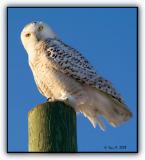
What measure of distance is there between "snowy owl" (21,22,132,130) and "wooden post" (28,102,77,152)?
1320 mm

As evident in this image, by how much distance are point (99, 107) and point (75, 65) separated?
0.61 m

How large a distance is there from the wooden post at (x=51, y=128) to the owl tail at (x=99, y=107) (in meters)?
1.57

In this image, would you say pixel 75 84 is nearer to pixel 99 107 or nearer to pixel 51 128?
pixel 99 107

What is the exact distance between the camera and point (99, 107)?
7371 mm

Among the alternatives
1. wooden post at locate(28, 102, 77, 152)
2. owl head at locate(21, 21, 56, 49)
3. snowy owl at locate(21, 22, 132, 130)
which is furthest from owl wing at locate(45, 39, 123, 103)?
wooden post at locate(28, 102, 77, 152)

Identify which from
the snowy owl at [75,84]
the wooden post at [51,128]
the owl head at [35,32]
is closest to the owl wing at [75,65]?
the snowy owl at [75,84]

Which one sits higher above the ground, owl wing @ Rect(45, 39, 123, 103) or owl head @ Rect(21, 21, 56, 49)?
owl head @ Rect(21, 21, 56, 49)

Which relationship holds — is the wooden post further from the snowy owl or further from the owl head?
the owl head

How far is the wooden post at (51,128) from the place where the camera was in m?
5.37

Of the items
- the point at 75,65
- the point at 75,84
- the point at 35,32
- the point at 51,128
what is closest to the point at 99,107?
the point at 75,84

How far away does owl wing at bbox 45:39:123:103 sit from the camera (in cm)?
733
